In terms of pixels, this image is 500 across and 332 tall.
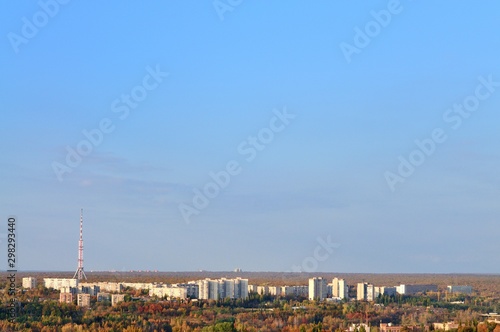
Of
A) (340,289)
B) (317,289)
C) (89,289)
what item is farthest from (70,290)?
(340,289)

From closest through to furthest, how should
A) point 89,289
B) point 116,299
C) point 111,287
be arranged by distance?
1. point 116,299
2. point 89,289
3. point 111,287

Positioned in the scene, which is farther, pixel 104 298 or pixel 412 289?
pixel 412 289

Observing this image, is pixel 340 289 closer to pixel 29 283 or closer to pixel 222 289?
pixel 222 289

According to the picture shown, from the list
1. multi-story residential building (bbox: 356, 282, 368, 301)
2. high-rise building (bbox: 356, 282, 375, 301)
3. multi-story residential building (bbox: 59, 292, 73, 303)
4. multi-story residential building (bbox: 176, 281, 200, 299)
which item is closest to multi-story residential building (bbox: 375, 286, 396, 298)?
high-rise building (bbox: 356, 282, 375, 301)

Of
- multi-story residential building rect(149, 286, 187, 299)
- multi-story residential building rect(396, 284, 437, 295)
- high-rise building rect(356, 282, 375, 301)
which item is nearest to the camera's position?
multi-story residential building rect(149, 286, 187, 299)

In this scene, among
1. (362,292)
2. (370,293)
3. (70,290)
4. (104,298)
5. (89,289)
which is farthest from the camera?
(362,292)

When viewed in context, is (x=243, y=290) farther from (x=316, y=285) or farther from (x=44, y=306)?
(x=44, y=306)

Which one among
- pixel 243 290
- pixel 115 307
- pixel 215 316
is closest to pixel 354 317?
pixel 215 316

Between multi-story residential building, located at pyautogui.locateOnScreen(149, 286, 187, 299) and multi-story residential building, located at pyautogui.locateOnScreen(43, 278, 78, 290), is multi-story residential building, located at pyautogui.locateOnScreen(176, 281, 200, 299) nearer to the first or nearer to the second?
multi-story residential building, located at pyautogui.locateOnScreen(149, 286, 187, 299)

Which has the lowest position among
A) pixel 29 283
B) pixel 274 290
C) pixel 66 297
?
pixel 66 297
